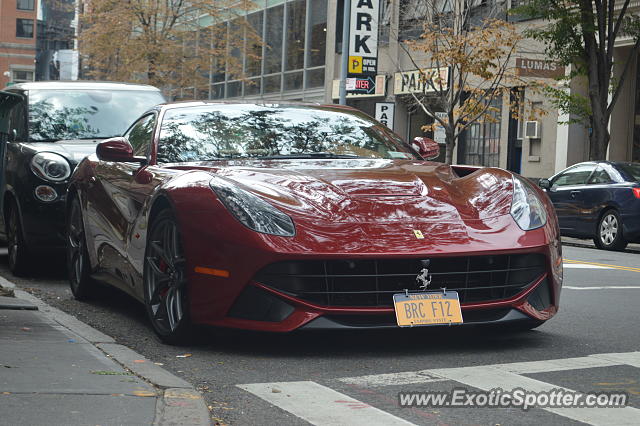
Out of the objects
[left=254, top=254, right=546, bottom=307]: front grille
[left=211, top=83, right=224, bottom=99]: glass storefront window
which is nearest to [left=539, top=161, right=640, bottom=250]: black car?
[left=254, top=254, right=546, bottom=307]: front grille

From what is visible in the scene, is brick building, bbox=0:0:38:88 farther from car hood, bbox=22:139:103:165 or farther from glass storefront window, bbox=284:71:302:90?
car hood, bbox=22:139:103:165

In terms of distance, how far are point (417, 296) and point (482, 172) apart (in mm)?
1331

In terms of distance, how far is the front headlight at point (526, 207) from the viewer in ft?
20.1

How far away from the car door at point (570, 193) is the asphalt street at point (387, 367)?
11.0m

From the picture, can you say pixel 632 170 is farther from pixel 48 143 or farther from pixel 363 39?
pixel 363 39

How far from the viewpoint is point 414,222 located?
583 cm

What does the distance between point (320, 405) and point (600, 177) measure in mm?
14306

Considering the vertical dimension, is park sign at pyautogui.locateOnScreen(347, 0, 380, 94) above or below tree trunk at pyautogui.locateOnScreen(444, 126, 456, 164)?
above

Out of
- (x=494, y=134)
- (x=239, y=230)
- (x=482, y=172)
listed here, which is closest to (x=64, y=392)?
(x=239, y=230)

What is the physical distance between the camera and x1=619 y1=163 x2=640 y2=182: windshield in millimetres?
17439

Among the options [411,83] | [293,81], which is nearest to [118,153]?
[411,83]

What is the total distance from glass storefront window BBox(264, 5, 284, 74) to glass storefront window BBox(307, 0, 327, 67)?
236 cm

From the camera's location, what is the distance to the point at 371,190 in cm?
607

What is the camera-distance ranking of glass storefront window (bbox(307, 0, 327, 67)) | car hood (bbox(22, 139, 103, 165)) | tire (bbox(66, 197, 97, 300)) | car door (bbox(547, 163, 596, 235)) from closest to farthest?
tire (bbox(66, 197, 97, 300)), car hood (bbox(22, 139, 103, 165)), car door (bbox(547, 163, 596, 235)), glass storefront window (bbox(307, 0, 327, 67))
